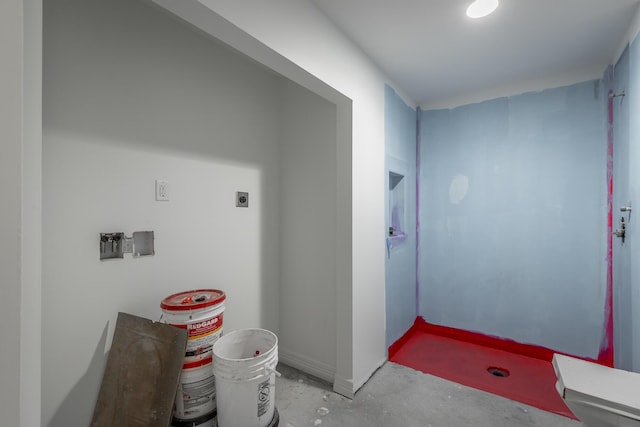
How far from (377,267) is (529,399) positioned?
134 centimetres

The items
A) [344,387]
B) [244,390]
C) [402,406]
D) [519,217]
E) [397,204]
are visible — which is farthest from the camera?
[397,204]

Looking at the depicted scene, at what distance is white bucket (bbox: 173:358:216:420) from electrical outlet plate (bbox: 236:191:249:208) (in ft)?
3.46

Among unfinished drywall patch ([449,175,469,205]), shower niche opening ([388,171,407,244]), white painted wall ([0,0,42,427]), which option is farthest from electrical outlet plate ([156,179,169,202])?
unfinished drywall patch ([449,175,469,205])

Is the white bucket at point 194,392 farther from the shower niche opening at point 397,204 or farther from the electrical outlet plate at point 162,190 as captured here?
the shower niche opening at point 397,204

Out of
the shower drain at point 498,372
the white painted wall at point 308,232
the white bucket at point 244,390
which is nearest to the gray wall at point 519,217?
the shower drain at point 498,372

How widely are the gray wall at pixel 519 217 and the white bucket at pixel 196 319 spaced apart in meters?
2.24

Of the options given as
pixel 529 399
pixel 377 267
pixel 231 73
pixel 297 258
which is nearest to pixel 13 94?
pixel 231 73

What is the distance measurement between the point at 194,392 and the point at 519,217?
2873mm

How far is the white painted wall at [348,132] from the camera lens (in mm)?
1321

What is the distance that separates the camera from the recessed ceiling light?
5.11ft

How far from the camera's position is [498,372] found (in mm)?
2225

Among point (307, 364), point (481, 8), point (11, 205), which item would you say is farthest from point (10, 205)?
point (481, 8)

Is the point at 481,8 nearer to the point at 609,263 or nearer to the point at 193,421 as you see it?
the point at 609,263

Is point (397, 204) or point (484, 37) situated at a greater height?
point (484, 37)
